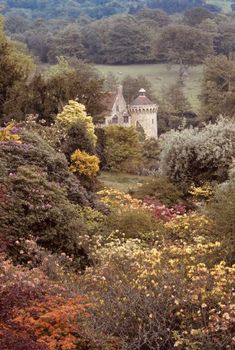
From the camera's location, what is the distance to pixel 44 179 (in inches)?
635

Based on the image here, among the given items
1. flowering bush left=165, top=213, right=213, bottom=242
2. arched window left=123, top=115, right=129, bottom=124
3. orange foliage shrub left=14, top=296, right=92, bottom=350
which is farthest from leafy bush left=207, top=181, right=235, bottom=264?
arched window left=123, top=115, right=129, bottom=124

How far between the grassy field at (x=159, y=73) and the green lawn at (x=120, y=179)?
60.6 metres

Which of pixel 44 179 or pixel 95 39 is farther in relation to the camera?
pixel 95 39

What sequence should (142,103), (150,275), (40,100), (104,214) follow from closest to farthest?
(150,275), (104,214), (40,100), (142,103)

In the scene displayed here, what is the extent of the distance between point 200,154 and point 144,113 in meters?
41.7

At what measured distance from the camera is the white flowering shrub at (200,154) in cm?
2464

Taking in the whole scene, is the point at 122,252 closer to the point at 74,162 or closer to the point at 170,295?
the point at 170,295

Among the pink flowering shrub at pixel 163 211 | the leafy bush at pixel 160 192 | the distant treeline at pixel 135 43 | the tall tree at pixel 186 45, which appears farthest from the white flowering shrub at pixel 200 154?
the tall tree at pixel 186 45

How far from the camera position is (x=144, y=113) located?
217 feet

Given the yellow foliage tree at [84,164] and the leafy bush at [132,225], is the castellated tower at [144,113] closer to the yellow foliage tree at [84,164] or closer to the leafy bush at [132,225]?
the yellow foliage tree at [84,164]

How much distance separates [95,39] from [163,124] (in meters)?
47.4

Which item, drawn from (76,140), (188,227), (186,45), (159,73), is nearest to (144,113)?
(186,45)

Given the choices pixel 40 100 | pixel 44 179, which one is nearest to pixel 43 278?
pixel 44 179

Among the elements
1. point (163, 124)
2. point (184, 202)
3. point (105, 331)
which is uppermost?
point (105, 331)
